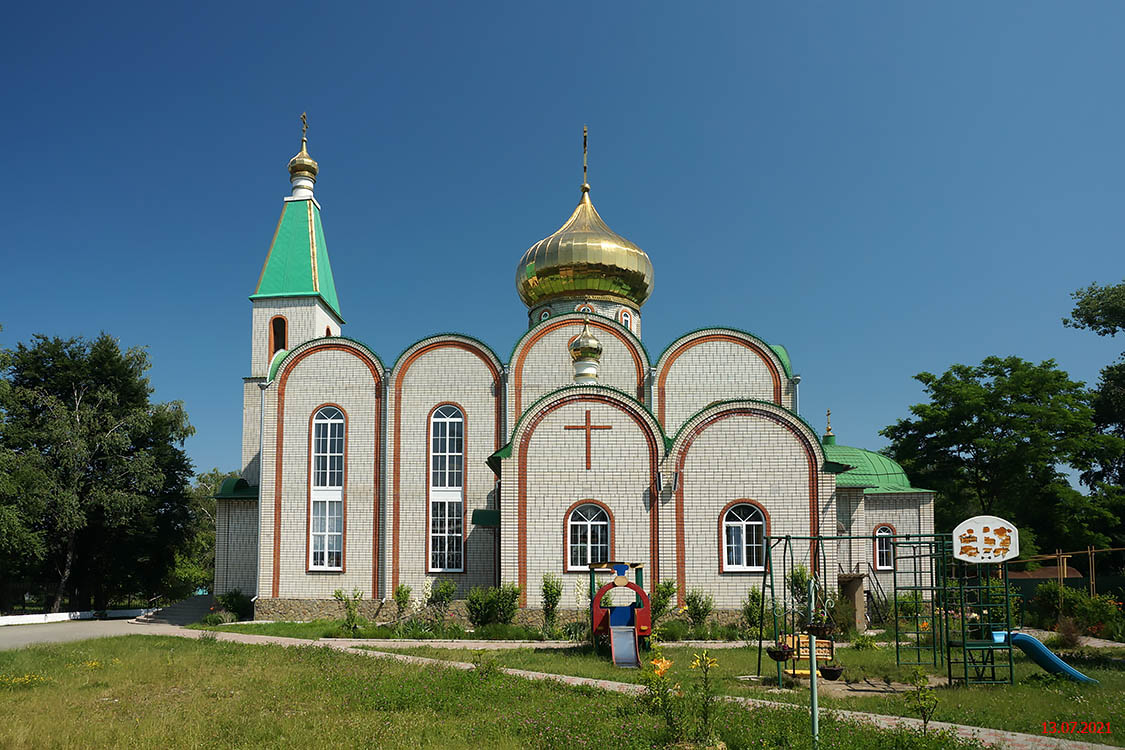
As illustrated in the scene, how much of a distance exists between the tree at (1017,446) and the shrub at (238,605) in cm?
2264

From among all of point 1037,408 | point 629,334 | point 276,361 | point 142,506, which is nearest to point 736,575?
point 629,334

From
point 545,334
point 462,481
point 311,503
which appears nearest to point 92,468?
point 311,503

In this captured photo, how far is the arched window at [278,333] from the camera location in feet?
79.3

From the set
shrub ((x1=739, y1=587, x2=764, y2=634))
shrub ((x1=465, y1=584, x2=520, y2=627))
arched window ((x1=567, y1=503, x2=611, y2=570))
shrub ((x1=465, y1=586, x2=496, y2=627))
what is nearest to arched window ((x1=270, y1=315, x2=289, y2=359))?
shrub ((x1=465, y1=586, x2=496, y2=627))

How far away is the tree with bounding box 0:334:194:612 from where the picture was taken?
973 inches

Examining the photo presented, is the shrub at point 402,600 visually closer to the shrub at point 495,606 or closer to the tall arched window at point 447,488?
the tall arched window at point 447,488

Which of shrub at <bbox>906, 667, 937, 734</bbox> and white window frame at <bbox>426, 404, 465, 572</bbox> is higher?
white window frame at <bbox>426, 404, 465, 572</bbox>

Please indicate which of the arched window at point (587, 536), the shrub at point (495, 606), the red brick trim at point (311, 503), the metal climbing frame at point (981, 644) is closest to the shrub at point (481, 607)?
the shrub at point (495, 606)

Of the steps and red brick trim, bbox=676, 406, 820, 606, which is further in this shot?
the steps

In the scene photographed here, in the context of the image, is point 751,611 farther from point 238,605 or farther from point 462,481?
point 238,605

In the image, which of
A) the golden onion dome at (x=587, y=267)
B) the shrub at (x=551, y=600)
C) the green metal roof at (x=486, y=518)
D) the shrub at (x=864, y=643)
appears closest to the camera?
the shrub at (x=864, y=643)

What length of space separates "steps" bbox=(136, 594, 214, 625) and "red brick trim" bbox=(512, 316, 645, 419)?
390 inches

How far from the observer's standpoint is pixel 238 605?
2055cm

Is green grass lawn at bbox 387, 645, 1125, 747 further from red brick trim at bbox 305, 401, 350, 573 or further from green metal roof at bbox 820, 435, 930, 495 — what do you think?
green metal roof at bbox 820, 435, 930, 495
